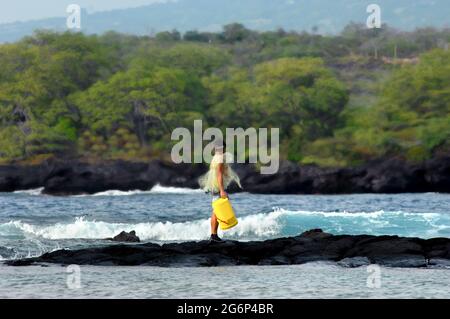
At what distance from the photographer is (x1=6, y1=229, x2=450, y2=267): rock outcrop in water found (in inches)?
880

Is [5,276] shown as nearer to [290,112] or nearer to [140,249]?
[140,249]

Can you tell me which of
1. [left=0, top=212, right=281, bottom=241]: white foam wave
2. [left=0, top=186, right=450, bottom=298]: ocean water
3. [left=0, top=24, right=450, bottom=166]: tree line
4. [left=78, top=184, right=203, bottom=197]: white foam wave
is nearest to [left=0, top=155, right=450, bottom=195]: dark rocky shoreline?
[left=78, top=184, right=203, bottom=197]: white foam wave

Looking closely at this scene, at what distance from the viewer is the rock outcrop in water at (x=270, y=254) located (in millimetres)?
22344


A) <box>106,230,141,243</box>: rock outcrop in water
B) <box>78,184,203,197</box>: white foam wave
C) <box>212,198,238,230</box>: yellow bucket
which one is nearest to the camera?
<box>212,198,238,230</box>: yellow bucket

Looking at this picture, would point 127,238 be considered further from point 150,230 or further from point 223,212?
point 223,212

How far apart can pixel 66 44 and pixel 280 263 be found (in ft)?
300

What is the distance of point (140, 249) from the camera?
914 inches

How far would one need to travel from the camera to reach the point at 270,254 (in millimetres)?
23156

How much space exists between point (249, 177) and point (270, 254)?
66979 mm

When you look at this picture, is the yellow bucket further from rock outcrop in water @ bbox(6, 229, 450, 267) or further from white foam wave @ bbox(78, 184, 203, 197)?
white foam wave @ bbox(78, 184, 203, 197)

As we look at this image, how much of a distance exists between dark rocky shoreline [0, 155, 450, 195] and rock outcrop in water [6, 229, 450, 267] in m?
58.2

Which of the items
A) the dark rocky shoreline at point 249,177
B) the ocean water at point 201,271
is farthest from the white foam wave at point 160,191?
the ocean water at point 201,271
